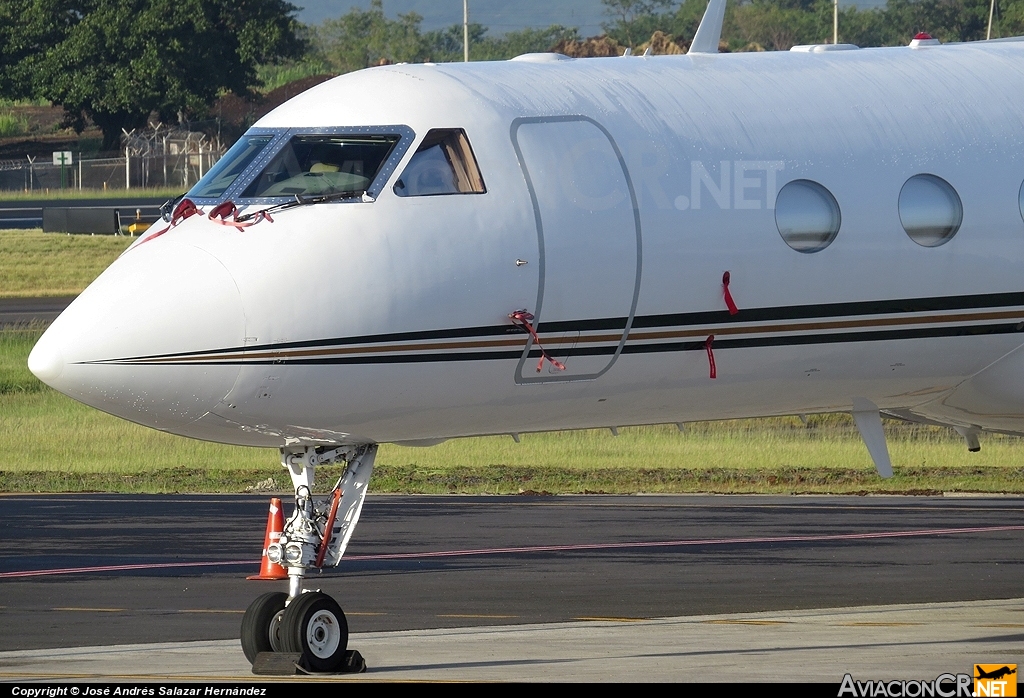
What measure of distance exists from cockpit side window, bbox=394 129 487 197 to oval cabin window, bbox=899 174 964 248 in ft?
10.9

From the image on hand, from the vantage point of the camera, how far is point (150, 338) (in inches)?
457

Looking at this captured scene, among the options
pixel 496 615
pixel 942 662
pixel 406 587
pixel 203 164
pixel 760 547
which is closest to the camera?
pixel 942 662

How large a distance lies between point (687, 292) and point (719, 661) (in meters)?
3.28

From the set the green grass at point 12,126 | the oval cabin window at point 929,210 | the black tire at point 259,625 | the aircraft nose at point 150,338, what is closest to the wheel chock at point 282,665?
the black tire at point 259,625

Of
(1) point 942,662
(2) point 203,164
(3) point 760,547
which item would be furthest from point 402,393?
(2) point 203,164

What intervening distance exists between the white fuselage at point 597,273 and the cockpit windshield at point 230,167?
0.52ft

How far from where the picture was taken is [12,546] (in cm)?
2252

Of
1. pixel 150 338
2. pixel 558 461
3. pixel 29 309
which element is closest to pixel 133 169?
pixel 29 309

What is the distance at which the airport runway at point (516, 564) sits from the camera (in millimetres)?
17234

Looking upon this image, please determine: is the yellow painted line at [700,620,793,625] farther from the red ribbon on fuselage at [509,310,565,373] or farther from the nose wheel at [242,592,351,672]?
the red ribbon on fuselage at [509,310,565,373]

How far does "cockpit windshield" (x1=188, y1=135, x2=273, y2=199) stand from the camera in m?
12.5

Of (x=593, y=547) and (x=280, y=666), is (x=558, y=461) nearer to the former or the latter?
(x=593, y=547)

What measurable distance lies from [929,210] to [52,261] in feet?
164

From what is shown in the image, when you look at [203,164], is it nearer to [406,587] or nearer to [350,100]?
[406,587]
